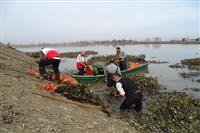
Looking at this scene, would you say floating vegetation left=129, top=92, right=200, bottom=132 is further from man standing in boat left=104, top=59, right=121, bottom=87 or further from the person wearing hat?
the person wearing hat

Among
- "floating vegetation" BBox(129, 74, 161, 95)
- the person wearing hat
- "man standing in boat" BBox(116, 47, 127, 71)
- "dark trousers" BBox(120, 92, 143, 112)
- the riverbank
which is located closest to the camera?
the riverbank

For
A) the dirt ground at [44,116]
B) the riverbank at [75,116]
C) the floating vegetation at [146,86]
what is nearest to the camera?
the dirt ground at [44,116]

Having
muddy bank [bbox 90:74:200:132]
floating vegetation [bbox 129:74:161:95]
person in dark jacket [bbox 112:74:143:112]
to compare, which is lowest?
muddy bank [bbox 90:74:200:132]

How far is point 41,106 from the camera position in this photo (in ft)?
31.9

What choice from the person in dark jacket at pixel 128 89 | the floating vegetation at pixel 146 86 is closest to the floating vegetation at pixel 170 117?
the person in dark jacket at pixel 128 89

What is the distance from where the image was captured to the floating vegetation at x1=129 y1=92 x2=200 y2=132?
970cm

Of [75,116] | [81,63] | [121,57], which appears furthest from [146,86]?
[75,116]

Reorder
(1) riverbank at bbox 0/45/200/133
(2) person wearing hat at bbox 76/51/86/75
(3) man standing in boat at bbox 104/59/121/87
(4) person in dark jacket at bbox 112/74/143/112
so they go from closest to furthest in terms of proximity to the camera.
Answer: (1) riverbank at bbox 0/45/200/133 < (4) person in dark jacket at bbox 112/74/143/112 < (3) man standing in boat at bbox 104/59/121/87 < (2) person wearing hat at bbox 76/51/86/75

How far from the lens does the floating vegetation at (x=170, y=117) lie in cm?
970

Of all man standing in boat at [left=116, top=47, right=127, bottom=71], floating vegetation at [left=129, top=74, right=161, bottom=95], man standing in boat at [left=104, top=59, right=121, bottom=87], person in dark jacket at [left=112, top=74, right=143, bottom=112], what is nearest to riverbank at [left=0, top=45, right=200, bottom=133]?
person in dark jacket at [left=112, top=74, right=143, bottom=112]

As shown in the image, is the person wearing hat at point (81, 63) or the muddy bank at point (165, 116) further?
the person wearing hat at point (81, 63)

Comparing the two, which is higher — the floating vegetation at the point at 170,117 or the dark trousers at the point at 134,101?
the dark trousers at the point at 134,101

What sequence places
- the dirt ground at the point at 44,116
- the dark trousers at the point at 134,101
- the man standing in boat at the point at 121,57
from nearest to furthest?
the dirt ground at the point at 44,116
the dark trousers at the point at 134,101
the man standing in boat at the point at 121,57

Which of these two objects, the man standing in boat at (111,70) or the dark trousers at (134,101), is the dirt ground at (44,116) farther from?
the man standing in boat at (111,70)
